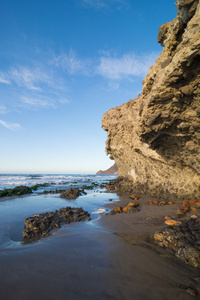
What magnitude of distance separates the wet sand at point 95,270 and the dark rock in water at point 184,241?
194 millimetres

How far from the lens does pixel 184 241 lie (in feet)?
12.9

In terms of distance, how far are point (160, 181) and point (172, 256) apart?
30.4 ft

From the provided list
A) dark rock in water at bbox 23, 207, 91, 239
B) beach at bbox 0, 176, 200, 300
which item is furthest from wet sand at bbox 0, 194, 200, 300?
dark rock in water at bbox 23, 207, 91, 239

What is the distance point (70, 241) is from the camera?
15.5 ft

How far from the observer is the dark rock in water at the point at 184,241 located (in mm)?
3420

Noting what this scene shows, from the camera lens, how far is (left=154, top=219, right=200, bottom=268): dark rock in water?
11.2 ft

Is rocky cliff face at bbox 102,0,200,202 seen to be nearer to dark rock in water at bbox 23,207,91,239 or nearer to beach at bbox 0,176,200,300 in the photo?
beach at bbox 0,176,200,300

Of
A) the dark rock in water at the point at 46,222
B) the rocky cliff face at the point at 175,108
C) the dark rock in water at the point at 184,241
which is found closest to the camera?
the dark rock in water at the point at 184,241

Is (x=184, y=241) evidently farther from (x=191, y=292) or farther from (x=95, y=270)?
(x=95, y=270)

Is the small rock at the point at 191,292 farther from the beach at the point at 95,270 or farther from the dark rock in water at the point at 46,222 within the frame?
the dark rock in water at the point at 46,222

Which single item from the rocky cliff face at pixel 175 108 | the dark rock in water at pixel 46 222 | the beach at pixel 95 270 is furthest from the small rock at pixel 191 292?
the rocky cliff face at pixel 175 108

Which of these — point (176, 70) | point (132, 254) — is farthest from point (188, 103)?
point (132, 254)

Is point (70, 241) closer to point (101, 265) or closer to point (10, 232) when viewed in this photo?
point (101, 265)

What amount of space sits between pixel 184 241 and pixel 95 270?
248 cm
